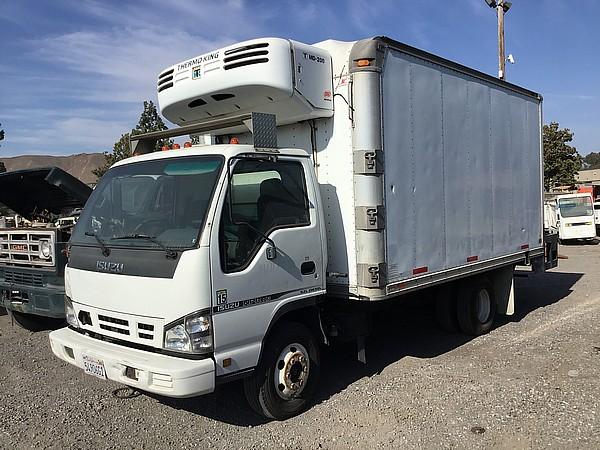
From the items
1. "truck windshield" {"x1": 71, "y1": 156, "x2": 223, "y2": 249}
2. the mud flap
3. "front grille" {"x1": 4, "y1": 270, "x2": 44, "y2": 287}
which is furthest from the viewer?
the mud flap

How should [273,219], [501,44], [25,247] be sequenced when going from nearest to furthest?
1. [273,219]
2. [25,247]
3. [501,44]

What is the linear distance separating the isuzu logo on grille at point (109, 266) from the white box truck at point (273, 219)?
13 mm

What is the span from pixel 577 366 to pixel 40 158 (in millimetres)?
143994

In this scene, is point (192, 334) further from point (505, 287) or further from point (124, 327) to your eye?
point (505, 287)

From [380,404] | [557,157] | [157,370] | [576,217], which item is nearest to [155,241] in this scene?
[157,370]

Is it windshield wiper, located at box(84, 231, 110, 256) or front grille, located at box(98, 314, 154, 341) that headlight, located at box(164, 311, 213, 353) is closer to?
front grille, located at box(98, 314, 154, 341)

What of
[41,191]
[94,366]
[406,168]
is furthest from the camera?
[41,191]

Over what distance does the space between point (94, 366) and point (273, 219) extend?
1870 millimetres

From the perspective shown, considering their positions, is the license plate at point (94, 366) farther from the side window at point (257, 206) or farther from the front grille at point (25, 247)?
the front grille at point (25, 247)

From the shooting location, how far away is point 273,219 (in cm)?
474

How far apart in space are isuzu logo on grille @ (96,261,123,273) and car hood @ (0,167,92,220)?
299 cm

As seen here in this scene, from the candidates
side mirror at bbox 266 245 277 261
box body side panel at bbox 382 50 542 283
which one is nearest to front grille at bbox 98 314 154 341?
side mirror at bbox 266 245 277 261

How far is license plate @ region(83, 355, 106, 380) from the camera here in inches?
173

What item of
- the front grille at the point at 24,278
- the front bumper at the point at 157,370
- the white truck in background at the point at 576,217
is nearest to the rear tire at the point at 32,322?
the front grille at the point at 24,278
